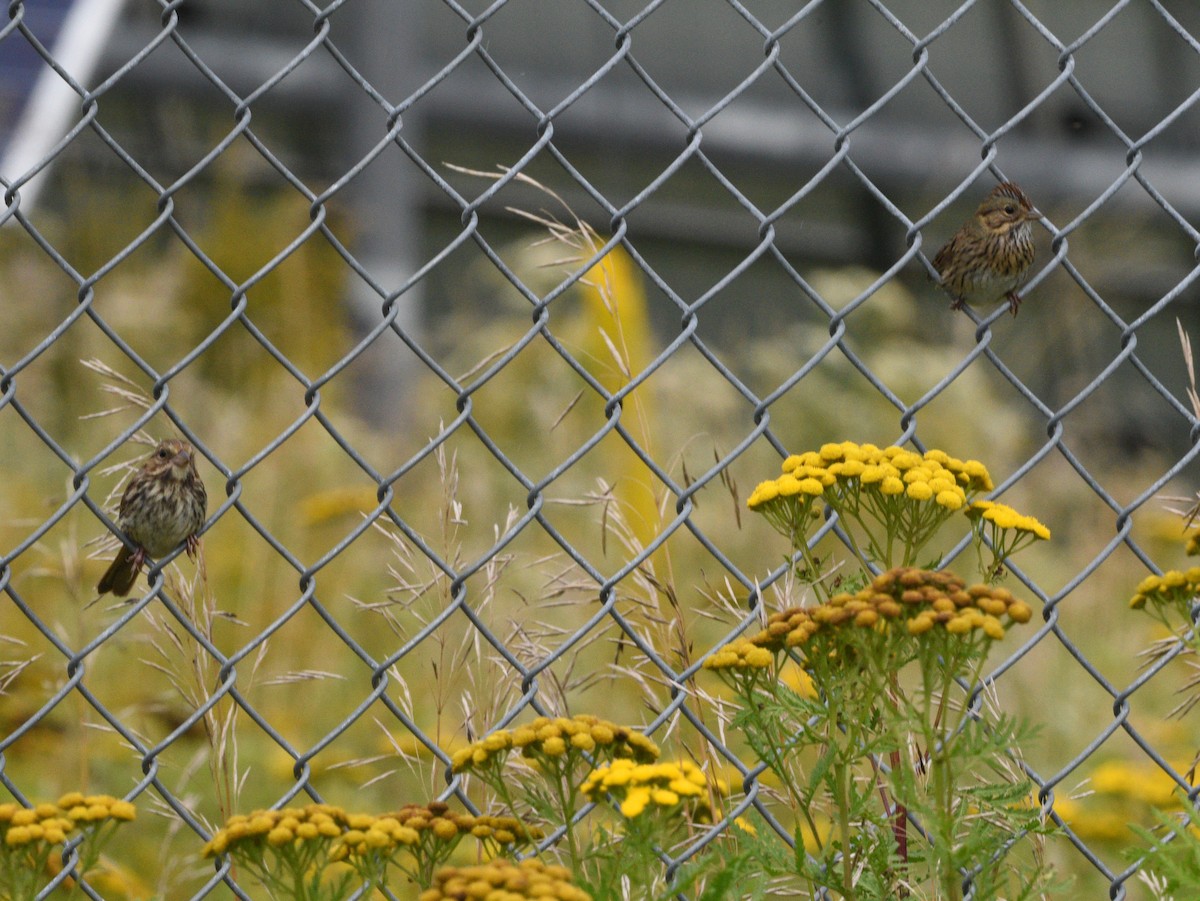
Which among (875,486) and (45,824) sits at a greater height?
(45,824)

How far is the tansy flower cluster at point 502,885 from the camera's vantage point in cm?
157

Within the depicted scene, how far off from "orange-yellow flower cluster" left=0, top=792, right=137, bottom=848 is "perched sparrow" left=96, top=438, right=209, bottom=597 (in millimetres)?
703

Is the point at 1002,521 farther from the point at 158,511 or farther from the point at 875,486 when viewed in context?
the point at 158,511

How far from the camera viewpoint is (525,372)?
6.29 meters

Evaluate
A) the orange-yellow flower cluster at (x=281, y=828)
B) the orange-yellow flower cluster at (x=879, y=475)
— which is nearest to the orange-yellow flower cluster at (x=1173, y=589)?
the orange-yellow flower cluster at (x=879, y=475)

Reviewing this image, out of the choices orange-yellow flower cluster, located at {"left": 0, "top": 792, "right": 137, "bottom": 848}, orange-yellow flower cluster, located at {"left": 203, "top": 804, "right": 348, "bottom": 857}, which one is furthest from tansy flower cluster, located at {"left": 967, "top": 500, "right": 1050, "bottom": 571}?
orange-yellow flower cluster, located at {"left": 0, "top": 792, "right": 137, "bottom": 848}

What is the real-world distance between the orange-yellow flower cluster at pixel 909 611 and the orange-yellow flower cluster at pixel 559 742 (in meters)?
0.13

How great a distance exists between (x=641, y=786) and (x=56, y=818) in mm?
648

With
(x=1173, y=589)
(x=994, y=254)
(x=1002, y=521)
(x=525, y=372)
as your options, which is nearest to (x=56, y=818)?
(x=1002, y=521)

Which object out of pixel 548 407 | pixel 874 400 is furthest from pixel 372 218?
pixel 874 400

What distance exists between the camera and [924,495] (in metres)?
1.84

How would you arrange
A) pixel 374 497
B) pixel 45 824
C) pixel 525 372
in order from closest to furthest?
pixel 45 824 < pixel 374 497 < pixel 525 372

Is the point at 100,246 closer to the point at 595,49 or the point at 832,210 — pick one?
the point at 595,49

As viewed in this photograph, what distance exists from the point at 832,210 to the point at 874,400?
130 inches
